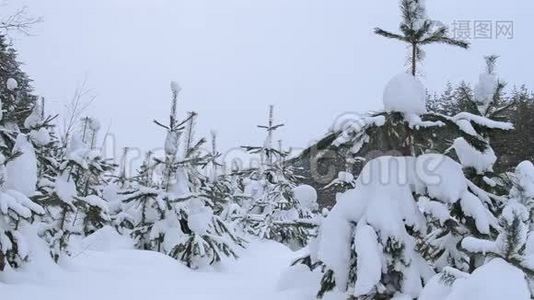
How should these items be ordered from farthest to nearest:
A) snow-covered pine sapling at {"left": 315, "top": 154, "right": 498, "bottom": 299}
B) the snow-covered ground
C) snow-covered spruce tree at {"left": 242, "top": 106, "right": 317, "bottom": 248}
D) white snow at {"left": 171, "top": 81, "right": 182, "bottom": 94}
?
snow-covered spruce tree at {"left": 242, "top": 106, "right": 317, "bottom": 248}, white snow at {"left": 171, "top": 81, "right": 182, "bottom": 94}, the snow-covered ground, snow-covered pine sapling at {"left": 315, "top": 154, "right": 498, "bottom": 299}

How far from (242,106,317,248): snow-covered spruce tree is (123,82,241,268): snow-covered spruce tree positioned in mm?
6923

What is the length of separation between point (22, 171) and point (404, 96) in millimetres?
6509

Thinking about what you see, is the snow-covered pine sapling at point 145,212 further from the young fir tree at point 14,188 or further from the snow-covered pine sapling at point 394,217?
the snow-covered pine sapling at point 394,217

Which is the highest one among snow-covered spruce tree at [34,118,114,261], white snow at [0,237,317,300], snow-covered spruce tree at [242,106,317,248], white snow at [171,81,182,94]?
white snow at [171,81,182,94]

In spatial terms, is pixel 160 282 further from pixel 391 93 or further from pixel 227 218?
pixel 227 218

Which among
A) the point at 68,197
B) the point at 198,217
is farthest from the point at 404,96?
the point at 198,217

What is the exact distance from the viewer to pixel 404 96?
5.79m

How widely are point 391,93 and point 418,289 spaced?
2184mm

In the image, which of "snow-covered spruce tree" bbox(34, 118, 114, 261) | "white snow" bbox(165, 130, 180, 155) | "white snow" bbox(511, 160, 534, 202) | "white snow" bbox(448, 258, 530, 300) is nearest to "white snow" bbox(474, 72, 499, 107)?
"white snow" bbox(511, 160, 534, 202)

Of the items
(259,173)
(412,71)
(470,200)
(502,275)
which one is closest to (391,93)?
(412,71)

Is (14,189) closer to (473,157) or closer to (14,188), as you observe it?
(14,188)

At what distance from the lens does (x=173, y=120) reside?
583 inches

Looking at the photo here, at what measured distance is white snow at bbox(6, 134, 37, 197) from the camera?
873 cm

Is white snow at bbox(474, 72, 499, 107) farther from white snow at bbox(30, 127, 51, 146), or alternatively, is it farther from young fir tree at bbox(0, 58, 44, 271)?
white snow at bbox(30, 127, 51, 146)
